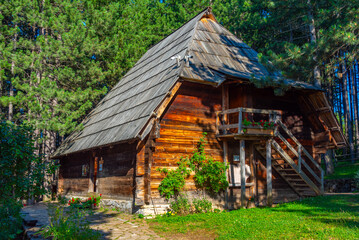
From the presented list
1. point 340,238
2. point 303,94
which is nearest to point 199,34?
point 303,94

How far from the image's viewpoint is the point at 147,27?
97.6 ft

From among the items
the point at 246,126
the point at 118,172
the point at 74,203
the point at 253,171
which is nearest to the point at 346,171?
the point at 253,171

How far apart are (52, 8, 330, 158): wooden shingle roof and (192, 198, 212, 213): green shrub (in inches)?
139

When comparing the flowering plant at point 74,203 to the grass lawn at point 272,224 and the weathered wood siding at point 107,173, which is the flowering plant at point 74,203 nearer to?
the weathered wood siding at point 107,173

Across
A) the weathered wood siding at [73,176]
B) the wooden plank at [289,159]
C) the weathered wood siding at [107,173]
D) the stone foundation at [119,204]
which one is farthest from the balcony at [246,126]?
the weathered wood siding at [73,176]

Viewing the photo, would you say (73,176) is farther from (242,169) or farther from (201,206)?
(242,169)

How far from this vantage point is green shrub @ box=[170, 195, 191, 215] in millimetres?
12547

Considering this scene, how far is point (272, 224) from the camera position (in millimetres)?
10000

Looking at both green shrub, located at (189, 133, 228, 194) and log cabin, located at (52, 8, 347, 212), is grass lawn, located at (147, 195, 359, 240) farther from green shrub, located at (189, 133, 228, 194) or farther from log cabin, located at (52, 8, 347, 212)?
log cabin, located at (52, 8, 347, 212)

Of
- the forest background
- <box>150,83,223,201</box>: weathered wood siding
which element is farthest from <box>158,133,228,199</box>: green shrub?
the forest background

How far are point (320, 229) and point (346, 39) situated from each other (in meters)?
7.90

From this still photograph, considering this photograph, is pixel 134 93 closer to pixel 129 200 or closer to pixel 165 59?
pixel 165 59

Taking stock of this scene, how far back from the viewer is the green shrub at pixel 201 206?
1297 cm

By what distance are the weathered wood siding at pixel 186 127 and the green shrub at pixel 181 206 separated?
73 centimetres
